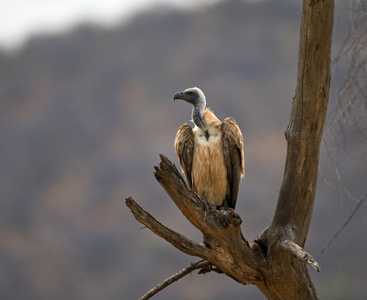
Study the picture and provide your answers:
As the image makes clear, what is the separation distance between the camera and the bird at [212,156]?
463 cm

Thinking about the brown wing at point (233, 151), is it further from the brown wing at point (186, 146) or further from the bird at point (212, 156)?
the brown wing at point (186, 146)

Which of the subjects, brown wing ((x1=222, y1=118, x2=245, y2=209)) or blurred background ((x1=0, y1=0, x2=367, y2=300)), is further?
blurred background ((x1=0, y1=0, x2=367, y2=300))

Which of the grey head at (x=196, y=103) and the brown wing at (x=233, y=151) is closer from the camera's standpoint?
the brown wing at (x=233, y=151)

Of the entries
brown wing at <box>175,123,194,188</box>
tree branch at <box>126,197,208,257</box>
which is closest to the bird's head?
brown wing at <box>175,123,194,188</box>

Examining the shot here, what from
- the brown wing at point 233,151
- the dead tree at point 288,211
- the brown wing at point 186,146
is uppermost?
the brown wing at point 186,146

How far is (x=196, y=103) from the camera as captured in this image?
4.89 meters

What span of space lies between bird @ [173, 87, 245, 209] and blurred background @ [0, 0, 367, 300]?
14.9ft

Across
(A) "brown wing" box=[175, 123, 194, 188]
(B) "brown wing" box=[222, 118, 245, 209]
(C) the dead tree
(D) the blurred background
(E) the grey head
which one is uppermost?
(D) the blurred background

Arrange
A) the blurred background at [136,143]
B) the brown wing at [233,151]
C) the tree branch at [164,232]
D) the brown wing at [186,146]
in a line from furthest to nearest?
the blurred background at [136,143]
the brown wing at [186,146]
the brown wing at [233,151]
the tree branch at [164,232]

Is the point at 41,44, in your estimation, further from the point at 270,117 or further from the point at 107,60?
the point at 270,117

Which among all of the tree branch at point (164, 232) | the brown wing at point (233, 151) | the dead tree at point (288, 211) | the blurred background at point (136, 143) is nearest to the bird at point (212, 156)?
the brown wing at point (233, 151)

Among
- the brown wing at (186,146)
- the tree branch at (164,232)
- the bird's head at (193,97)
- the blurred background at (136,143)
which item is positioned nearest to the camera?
the tree branch at (164,232)

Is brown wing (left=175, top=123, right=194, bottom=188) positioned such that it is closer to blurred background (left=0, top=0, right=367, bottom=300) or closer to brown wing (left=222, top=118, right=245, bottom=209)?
brown wing (left=222, top=118, right=245, bottom=209)

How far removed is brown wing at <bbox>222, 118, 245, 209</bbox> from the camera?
15.1ft
